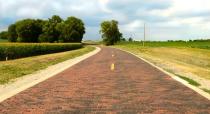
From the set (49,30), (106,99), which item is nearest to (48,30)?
(49,30)

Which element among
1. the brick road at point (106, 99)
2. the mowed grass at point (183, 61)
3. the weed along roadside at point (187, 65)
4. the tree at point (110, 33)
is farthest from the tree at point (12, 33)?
the brick road at point (106, 99)

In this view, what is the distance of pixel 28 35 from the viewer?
14150 cm

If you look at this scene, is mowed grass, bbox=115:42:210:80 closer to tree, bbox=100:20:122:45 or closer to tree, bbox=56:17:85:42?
tree, bbox=56:17:85:42

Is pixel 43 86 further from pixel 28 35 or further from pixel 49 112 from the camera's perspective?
pixel 28 35

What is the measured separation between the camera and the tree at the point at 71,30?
144 meters

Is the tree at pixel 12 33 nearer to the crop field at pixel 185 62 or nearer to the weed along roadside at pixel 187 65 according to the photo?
the crop field at pixel 185 62

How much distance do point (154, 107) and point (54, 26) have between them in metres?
141

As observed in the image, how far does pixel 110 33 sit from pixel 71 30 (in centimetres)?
2201

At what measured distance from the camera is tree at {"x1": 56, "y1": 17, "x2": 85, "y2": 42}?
143875mm

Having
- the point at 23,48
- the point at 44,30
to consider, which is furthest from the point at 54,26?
the point at 23,48

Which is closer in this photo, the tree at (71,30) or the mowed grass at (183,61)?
the mowed grass at (183,61)

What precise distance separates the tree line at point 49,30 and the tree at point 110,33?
1339cm

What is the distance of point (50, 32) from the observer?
140500mm

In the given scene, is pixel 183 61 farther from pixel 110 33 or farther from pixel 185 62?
pixel 110 33
